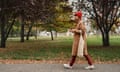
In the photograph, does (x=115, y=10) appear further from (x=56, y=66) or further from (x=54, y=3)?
(x=56, y=66)

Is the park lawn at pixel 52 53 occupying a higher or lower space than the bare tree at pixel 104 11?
lower

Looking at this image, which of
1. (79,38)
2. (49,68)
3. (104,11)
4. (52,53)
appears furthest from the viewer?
(104,11)

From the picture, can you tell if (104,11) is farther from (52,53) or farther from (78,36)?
(78,36)

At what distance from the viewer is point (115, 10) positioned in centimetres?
2448

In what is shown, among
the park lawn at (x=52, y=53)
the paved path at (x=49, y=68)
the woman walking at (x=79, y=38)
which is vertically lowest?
the park lawn at (x=52, y=53)

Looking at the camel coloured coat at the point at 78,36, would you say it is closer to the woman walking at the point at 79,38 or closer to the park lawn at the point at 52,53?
the woman walking at the point at 79,38

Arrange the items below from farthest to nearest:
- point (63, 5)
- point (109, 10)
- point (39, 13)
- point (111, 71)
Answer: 1. point (63, 5)
2. point (109, 10)
3. point (39, 13)
4. point (111, 71)

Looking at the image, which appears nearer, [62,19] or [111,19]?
[111,19]

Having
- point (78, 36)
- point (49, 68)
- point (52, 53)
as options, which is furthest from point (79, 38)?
point (52, 53)

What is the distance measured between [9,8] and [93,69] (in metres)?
12.4

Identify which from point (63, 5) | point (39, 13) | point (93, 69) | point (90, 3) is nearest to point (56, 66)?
point (93, 69)

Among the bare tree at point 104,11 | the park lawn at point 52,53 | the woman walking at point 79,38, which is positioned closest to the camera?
the woman walking at point 79,38

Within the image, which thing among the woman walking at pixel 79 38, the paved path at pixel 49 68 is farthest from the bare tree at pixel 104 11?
the woman walking at pixel 79 38

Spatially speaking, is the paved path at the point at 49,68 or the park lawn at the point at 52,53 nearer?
the paved path at the point at 49,68
